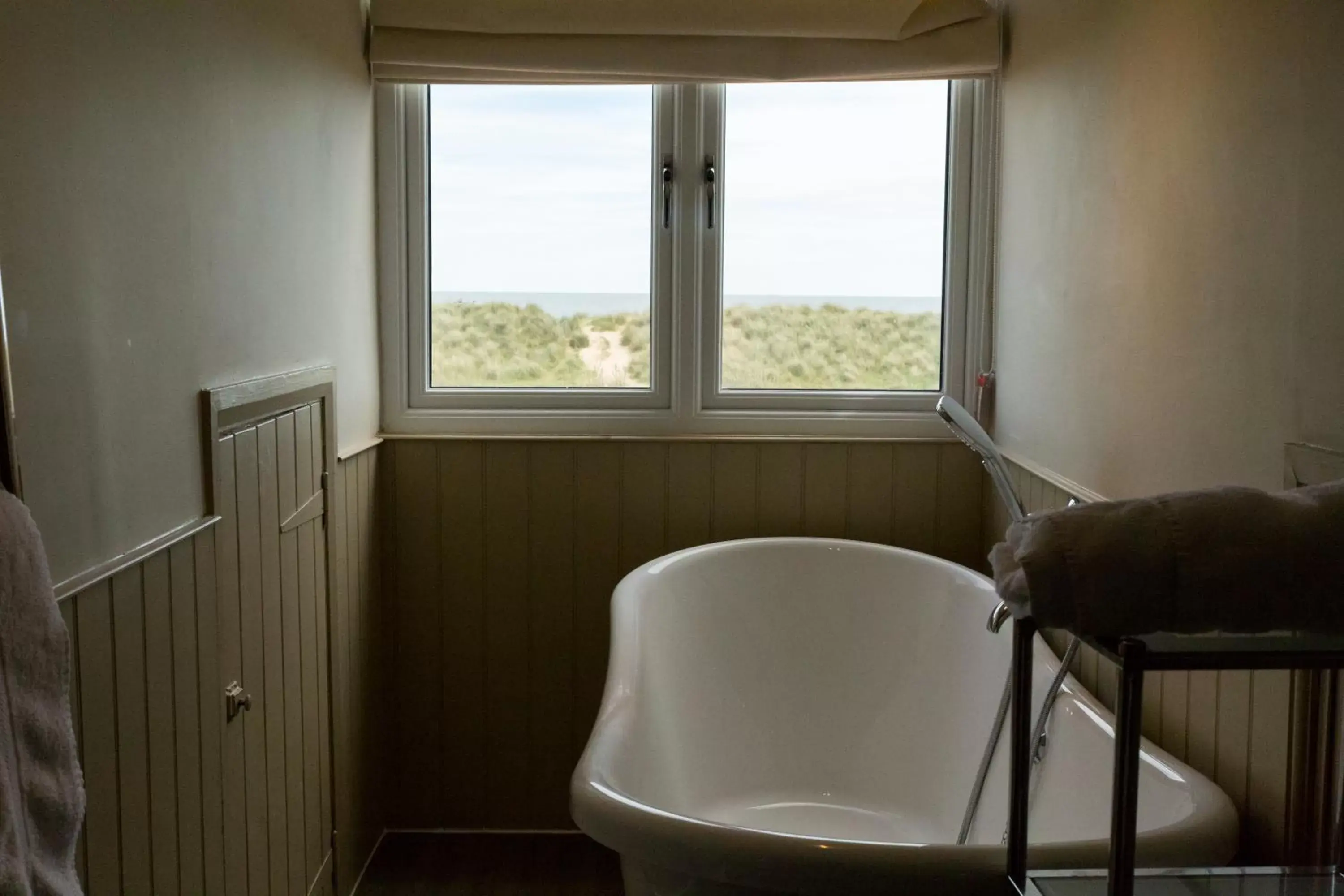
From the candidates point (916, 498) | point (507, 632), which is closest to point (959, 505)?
point (916, 498)

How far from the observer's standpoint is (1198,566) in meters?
0.75

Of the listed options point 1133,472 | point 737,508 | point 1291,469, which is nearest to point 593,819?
point 1291,469

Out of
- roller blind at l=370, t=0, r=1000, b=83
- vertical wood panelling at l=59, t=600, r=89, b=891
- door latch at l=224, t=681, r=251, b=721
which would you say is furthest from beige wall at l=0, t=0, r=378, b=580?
roller blind at l=370, t=0, r=1000, b=83

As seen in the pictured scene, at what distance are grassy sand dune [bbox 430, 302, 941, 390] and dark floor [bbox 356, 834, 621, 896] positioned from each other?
43.6 inches

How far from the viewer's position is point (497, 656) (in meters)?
2.72

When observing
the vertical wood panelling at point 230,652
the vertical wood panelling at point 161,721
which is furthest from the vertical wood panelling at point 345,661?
the vertical wood panelling at point 161,721

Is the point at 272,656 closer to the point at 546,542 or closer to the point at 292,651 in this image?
the point at 292,651

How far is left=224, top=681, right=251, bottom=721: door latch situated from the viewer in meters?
1.67

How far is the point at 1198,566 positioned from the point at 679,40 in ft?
6.87

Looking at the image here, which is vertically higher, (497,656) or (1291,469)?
(1291,469)

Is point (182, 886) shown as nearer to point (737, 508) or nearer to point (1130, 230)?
point (737, 508)

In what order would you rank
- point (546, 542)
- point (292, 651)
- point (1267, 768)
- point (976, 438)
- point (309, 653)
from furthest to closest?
1. point (546, 542)
2. point (309, 653)
3. point (292, 651)
4. point (976, 438)
5. point (1267, 768)

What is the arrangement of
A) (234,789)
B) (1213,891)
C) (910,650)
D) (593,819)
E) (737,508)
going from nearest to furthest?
(1213,891)
(593,819)
(234,789)
(910,650)
(737,508)

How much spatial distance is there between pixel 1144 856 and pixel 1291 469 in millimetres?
493
